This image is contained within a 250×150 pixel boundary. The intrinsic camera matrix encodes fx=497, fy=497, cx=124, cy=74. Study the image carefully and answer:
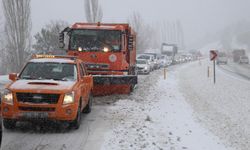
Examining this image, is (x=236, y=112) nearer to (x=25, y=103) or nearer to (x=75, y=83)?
(x=75, y=83)

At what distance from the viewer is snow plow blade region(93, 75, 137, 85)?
1909 cm

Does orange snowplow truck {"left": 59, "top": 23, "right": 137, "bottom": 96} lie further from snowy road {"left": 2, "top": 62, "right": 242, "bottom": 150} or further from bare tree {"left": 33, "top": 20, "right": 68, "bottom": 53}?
bare tree {"left": 33, "top": 20, "right": 68, "bottom": 53}

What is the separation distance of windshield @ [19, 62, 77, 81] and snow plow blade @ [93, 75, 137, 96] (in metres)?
5.60

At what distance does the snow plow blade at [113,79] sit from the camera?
19094 mm

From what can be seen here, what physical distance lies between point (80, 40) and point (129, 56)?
10.6 feet

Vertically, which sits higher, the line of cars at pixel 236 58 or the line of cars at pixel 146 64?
the line of cars at pixel 146 64

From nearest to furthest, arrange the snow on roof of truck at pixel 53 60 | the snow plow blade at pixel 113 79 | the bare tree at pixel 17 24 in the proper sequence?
the snow on roof of truck at pixel 53 60
the snow plow blade at pixel 113 79
the bare tree at pixel 17 24

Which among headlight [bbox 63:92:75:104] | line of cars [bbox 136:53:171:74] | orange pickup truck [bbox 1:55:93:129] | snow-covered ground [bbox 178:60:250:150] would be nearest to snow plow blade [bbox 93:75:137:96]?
snow-covered ground [bbox 178:60:250:150]

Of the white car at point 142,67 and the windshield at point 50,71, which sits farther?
the white car at point 142,67

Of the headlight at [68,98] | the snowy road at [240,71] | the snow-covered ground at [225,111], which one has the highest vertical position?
the headlight at [68,98]

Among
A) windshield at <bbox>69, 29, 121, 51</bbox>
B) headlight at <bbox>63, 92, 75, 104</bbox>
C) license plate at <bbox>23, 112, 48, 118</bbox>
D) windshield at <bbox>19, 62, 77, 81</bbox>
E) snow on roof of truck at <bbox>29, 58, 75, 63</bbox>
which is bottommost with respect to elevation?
license plate at <bbox>23, 112, 48, 118</bbox>

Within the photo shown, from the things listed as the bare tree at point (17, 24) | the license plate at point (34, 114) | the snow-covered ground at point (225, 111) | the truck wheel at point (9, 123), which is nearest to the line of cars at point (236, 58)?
the bare tree at point (17, 24)

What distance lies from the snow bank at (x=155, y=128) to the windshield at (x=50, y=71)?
5.78 feet

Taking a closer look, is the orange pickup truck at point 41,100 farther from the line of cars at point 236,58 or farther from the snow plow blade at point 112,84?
the line of cars at point 236,58
